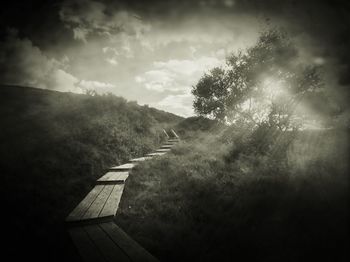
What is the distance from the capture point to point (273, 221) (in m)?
3.65

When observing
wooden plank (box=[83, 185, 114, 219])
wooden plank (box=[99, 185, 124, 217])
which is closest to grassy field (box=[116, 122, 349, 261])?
wooden plank (box=[99, 185, 124, 217])

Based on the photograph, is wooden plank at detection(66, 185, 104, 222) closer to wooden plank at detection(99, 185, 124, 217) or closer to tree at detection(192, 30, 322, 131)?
wooden plank at detection(99, 185, 124, 217)

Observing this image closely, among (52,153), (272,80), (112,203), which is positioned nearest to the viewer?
(112,203)

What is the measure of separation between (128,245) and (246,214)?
2.41m

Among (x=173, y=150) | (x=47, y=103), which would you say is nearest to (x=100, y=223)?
(x=173, y=150)

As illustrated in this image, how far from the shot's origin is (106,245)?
10.7ft

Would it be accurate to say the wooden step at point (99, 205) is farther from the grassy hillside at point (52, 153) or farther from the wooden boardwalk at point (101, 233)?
the grassy hillside at point (52, 153)

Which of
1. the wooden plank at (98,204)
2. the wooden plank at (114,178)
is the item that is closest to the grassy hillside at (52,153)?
the wooden plank at (114,178)

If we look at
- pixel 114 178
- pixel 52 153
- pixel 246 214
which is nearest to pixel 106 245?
pixel 246 214

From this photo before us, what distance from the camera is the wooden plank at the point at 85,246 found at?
2.91 m

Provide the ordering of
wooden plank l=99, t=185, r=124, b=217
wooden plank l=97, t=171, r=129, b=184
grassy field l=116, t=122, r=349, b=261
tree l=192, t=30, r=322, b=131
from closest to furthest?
grassy field l=116, t=122, r=349, b=261
wooden plank l=99, t=185, r=124, b=217
wooden plank l=97, t=171, r=129, b=184
tree l=192, t=30, r=322, b=131

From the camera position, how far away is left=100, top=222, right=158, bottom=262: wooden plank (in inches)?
117

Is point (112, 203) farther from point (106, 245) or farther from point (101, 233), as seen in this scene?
point (106, 245)

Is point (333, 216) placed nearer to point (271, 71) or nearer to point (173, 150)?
point (173, 150)
